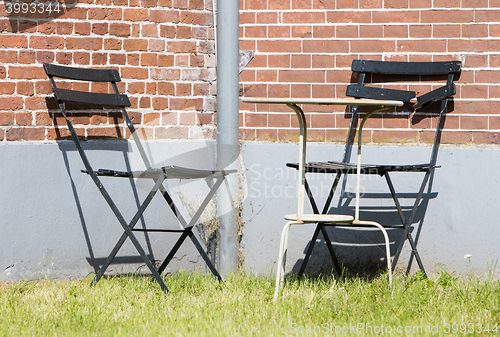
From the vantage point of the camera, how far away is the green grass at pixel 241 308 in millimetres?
2096

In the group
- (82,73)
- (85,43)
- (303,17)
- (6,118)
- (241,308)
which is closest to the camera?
(241,308)

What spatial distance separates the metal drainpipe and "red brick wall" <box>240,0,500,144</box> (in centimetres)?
12

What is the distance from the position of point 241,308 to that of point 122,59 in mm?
1868

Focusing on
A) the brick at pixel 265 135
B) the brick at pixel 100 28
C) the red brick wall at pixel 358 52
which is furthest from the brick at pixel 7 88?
the brick at pixel 265 135

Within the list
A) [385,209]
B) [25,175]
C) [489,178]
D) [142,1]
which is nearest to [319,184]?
[385,209]

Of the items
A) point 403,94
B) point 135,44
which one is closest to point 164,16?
point 135,44

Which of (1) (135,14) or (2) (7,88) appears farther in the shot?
(1) (135,14)

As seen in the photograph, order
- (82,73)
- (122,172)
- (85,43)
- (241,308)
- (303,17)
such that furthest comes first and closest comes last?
(303,17) < (85,43) < (82,73) < (122,172) < (241,308)

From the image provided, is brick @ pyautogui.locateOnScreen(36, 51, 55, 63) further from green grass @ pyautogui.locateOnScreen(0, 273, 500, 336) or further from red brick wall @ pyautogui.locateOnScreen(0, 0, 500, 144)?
green grass @ pyautogui.locateOnScreen(0, 273, 500, 336)

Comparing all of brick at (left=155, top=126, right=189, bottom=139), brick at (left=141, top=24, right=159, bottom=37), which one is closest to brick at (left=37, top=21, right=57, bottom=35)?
brick at (left=141, top=24, right=159, bottom=37)

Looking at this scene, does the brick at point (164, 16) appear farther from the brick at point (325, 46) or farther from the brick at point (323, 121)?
the brick at point (323, 121)

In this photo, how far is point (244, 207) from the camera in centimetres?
319

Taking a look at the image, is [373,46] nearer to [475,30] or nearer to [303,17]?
[303,17]

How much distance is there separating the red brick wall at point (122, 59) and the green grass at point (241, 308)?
1.05m
